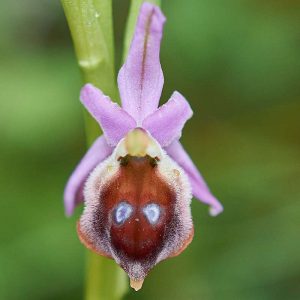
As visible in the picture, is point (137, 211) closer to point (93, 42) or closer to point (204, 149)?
point (93, 42)

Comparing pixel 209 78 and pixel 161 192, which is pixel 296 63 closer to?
pixel 209 78

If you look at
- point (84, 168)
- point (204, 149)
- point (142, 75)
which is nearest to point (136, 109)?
point (142, 75)

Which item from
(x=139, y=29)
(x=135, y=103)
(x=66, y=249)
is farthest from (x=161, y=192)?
(x=66, y=249)

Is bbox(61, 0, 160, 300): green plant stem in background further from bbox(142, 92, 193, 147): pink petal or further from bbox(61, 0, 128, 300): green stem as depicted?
bbox(142, 92, 193, 147): pink petal

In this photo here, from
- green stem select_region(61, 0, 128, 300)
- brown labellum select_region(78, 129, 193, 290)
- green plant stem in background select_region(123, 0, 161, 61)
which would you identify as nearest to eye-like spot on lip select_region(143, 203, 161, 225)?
brown labellum select_region(78, 129, 193, 290)

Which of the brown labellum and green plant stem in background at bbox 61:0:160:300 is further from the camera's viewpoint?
green plant stem in background at bbox 61:0:160:300

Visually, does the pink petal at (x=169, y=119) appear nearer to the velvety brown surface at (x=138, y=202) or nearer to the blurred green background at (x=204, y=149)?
the velvety brown surface at (x=138, y=202)
